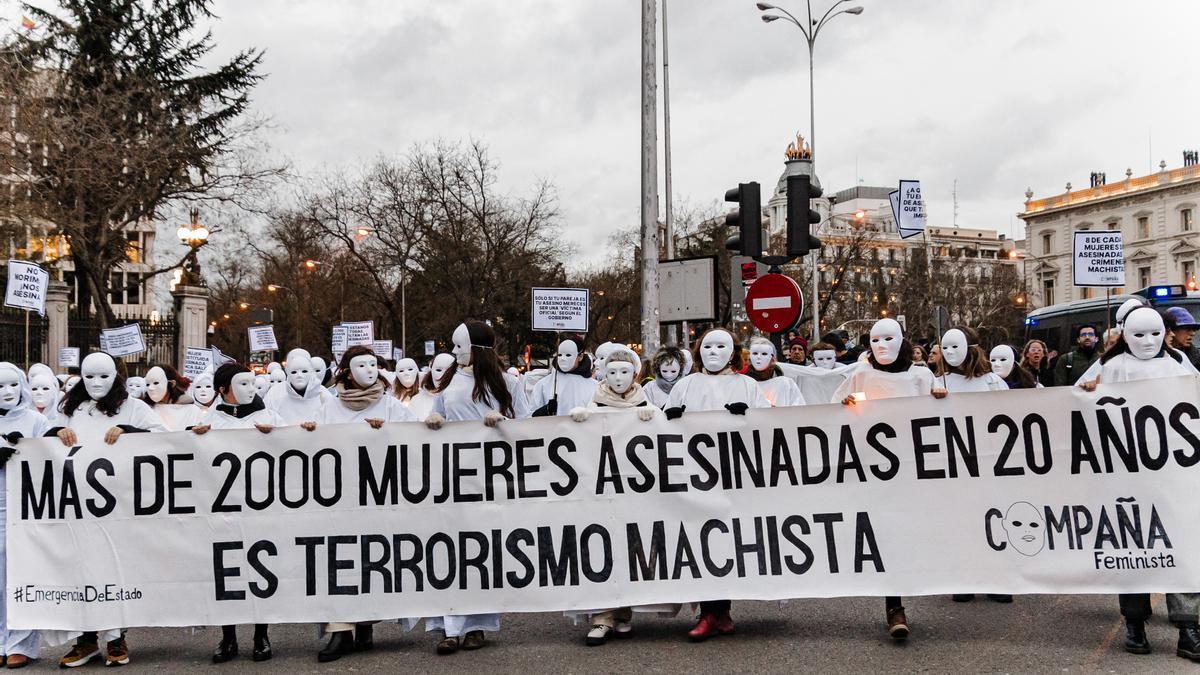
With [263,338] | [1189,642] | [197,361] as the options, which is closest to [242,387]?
[1189,642]

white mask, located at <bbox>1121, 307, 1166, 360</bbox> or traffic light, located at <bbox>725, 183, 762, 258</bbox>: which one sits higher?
traffic light, located at <bbox>725, 183, 762, 258</bbox>

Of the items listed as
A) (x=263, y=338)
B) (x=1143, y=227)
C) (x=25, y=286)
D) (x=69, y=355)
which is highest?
(x=1143, y=227)

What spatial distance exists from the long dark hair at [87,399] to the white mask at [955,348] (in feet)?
17.5

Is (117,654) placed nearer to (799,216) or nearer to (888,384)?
(888,384)

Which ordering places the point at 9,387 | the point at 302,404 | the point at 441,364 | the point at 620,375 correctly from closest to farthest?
the point at 9,387 < the point at 620,375 < the point at 302,404 < the point at 441,364

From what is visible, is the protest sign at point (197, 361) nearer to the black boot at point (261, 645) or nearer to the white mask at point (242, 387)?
the white mask at point (242, 387)

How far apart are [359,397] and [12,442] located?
1939 mm

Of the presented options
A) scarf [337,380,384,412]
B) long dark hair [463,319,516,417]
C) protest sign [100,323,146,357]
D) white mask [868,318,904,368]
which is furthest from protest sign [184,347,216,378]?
white mask [868,318,904,368]

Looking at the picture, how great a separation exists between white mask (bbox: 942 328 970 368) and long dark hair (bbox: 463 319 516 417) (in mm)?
3136

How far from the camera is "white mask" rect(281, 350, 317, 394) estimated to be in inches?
296

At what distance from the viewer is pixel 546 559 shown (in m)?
6.53

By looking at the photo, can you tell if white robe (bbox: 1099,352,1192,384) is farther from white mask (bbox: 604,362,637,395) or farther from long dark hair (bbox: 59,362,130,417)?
long dark hair (bbox: 59,362,130,417)

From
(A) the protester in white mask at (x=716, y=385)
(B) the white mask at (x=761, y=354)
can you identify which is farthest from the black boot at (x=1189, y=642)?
(B) the white mask at (x=761, y=354)

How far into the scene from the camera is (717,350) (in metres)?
6.92
